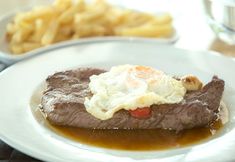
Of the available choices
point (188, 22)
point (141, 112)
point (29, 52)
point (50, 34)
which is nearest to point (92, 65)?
point (29, 52)

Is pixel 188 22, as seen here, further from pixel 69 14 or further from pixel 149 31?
pixel 69 14

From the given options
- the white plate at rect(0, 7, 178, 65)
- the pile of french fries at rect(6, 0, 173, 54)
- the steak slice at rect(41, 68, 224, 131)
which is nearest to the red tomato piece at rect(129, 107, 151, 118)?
the steak slice at rect(41, 68, 224, 131)

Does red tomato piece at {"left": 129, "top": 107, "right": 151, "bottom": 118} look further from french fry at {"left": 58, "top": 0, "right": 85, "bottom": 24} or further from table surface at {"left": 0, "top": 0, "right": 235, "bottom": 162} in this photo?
french fry at {"left": 58, "top": 0, "right": 85, "bottom": 24}

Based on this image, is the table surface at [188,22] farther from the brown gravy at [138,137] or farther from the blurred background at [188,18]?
the brown gravy at [138,137]

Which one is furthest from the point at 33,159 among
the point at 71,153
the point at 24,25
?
the point at 24,25

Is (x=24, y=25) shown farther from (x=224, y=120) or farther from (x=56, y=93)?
(x=224, y=120)
